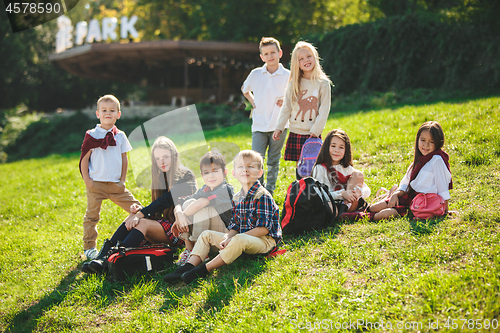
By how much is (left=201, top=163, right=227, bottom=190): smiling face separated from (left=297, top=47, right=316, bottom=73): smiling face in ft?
5.75

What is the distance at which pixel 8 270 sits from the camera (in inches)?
196

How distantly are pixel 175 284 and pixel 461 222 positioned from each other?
2877mm

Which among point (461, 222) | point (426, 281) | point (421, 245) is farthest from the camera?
point (461, 222)

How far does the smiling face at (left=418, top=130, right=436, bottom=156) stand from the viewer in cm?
405

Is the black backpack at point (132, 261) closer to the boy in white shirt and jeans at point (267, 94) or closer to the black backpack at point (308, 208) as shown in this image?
the black backpack at point (308, 208)

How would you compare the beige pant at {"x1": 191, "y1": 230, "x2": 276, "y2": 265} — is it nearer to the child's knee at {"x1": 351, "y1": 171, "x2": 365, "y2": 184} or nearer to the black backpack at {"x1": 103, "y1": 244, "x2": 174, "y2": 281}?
the black backpack at {"x1": 103, "y1": 244, "x2": 174, "y2": 281}

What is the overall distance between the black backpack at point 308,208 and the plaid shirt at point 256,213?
399 millimetres

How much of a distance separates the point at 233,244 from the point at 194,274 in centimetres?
47

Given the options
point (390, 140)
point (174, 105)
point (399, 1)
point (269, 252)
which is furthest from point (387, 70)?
point (269, 252)

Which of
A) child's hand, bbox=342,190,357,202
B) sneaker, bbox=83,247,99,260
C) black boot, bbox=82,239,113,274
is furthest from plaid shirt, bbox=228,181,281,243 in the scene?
sneaker, bbox=83,247,99,260

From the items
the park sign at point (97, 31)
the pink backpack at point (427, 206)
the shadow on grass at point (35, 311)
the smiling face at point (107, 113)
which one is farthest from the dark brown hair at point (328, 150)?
the park sign at point (97, 31)

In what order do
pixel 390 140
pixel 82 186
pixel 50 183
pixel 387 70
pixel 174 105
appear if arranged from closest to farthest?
pixel 390 140, pixel 82 186, pixel 50 183, pixel 387 70, pixel 174 105

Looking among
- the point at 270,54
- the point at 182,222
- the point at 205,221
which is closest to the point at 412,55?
the point at 270,54

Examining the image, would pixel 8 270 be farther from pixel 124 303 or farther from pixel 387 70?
pixel 387 70
